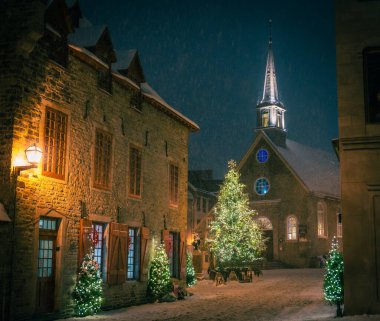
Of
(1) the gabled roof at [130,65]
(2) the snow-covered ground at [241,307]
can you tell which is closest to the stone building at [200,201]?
(2) the snow-covered ground at [241,307]

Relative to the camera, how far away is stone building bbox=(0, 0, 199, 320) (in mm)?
13242

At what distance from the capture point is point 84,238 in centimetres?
1587

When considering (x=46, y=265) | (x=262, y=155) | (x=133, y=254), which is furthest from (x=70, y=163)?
(x=262, y=155)

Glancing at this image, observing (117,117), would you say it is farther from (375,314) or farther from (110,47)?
(375,314)

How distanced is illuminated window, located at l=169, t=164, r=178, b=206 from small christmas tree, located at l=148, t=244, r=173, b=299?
271 cm

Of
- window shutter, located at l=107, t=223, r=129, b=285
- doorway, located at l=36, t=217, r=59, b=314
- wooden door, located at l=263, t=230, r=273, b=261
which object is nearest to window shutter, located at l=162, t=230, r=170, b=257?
window shutter, located at l=107, t=223, r=129, b=285

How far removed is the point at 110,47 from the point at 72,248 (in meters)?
6.42

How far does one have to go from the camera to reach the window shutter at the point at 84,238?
51.6ft

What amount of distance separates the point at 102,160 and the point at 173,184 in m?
6.05

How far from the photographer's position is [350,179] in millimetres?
14633

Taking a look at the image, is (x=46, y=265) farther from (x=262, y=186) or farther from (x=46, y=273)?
(x=262, y=186)

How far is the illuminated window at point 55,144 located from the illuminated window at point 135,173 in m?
4.26

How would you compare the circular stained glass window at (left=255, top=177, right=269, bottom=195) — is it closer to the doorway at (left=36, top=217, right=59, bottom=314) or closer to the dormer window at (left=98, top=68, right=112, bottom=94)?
the dormer window at (left=98, top=68, right=112, bottom=94)

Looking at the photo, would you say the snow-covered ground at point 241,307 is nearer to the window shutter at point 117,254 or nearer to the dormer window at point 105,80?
the window shutter at point 117,254
